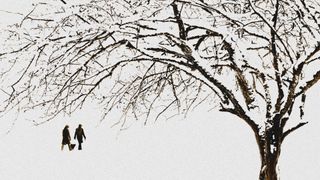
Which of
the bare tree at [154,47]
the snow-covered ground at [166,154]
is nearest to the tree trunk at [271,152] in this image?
the bare tree at [154,47]

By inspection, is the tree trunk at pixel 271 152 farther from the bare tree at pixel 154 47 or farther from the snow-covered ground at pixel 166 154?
the snow-covered ground at pixel 166 154

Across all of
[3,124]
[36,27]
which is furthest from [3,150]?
[36,27]

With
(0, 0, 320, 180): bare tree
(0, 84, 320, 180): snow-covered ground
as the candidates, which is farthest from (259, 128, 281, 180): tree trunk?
(0, 84, 320, 180): snow-covered ground

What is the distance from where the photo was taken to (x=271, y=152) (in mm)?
6992

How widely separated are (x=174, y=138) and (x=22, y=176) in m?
8.29

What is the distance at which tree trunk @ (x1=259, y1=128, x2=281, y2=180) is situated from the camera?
22.8 feet

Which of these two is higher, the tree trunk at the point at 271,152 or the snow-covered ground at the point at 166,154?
the snow-covered ground at the point at 166,154

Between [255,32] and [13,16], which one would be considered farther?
[255,32]

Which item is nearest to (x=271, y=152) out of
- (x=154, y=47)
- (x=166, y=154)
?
(x=154, y=47)

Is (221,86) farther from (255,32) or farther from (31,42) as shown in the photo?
(31,42)

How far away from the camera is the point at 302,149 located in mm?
14750

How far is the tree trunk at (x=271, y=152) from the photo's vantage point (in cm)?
695

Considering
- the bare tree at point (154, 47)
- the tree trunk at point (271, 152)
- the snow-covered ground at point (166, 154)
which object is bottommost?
the tree trunk at point (271, 152)

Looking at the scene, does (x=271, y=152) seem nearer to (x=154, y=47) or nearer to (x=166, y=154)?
(x=154, y=47)
